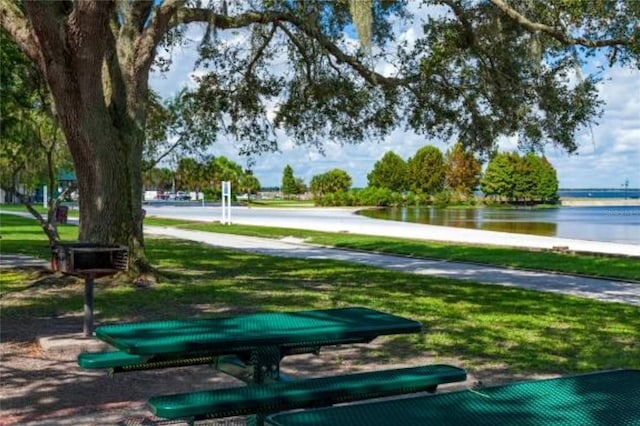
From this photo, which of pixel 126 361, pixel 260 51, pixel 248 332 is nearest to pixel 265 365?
pixel 248 332

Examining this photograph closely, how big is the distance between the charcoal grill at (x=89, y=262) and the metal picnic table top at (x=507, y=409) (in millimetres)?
4951

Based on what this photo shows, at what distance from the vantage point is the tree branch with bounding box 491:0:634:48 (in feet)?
33.3

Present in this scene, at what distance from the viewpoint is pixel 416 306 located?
9.48m

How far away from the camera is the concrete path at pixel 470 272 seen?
11770 millimetres

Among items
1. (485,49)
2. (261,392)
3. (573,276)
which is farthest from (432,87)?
(261,392)

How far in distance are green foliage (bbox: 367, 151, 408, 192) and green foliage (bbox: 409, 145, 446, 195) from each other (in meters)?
1.49

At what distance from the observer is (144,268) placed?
11492 millimetres

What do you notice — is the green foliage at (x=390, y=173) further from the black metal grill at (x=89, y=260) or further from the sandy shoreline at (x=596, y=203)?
the black metal grill at (x=89, y=260)

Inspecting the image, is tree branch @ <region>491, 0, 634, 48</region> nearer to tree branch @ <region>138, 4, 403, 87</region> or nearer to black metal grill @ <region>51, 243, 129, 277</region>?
tree branch @ <region>138, 4, 403, 87</region>

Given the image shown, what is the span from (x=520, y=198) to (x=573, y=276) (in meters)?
78.8

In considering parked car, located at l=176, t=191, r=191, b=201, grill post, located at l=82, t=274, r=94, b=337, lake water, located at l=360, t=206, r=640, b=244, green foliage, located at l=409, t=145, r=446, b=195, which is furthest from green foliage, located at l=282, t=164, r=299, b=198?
grill post, located at l=82, t=274, r=94, b=337

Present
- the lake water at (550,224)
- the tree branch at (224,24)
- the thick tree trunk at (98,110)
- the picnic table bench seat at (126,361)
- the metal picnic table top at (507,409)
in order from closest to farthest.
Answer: the metal picnic table top at (507,409)
the picnic table bench seat at (126,361)
the thick tree trunk at (98,110)
the tree branch at (224,24)
the lake water at (550,224)

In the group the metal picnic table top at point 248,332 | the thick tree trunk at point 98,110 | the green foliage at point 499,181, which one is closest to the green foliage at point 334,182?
the green foliage at point 499,181

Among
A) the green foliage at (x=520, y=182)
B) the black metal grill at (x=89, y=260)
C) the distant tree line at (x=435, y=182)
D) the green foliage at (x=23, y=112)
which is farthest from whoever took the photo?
the green foliage at (x=520, y=182)
